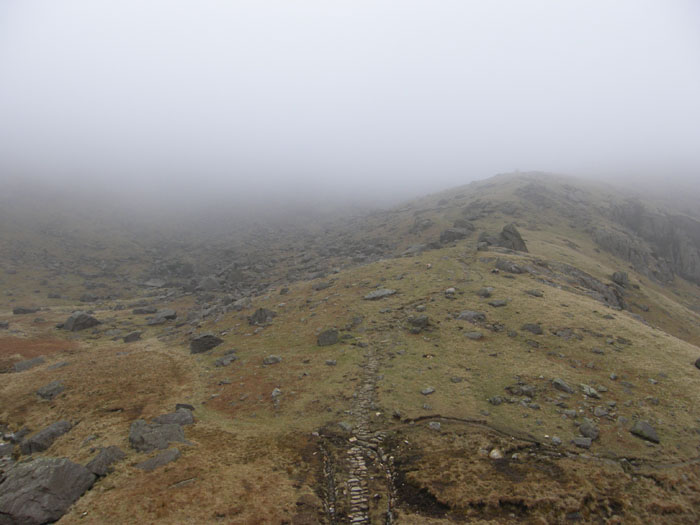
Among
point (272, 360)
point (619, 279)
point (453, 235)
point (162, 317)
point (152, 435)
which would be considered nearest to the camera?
point (152, 435)

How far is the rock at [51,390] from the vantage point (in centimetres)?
3050

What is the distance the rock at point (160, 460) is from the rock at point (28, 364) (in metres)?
26.3

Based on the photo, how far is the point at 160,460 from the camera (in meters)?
21.0

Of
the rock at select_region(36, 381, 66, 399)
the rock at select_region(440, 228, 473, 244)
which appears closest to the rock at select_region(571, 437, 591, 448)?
the rock at select_region(36, 381, 66, 399)

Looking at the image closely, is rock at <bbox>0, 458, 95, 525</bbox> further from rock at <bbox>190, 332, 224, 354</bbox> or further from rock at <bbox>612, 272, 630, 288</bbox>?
rock at <bbox>612, 272, 630, 288</bbox>

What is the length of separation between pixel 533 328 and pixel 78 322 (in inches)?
2344

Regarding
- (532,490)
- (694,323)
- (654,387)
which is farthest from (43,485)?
(694,323)

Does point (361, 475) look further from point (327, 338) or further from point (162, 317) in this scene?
point (162, 317)

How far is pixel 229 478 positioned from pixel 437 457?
1155 cm

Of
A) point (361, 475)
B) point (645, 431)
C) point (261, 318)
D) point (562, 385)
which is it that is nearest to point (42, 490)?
point (361, 475)

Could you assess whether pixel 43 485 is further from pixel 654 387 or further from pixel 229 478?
pixel 654 387

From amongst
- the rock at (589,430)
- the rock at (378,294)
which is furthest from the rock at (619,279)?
the rock at (589,430)

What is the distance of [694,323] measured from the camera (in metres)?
56.8

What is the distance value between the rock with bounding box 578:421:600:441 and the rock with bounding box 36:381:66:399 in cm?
3954
